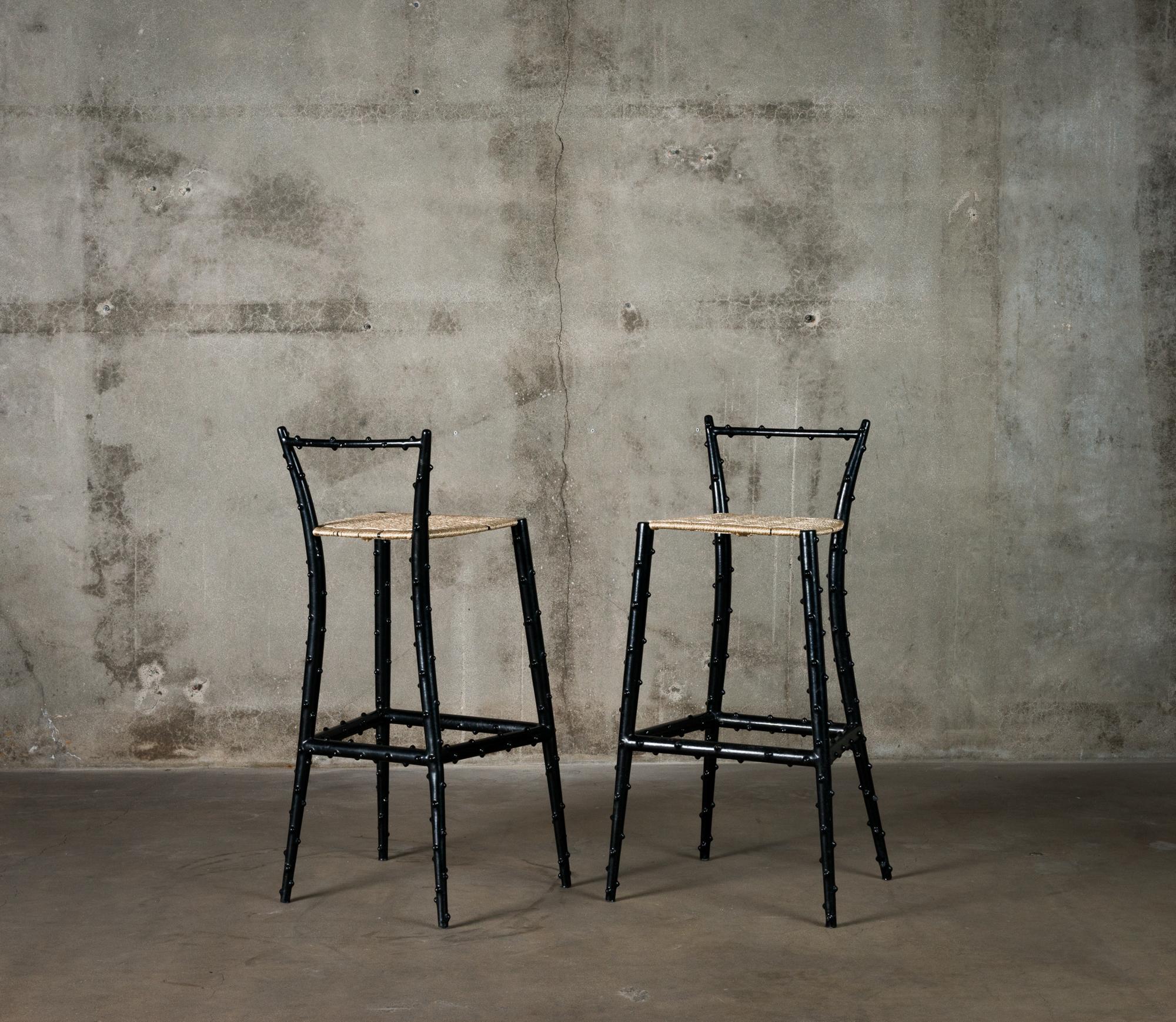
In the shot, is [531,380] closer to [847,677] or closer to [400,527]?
[400,527]

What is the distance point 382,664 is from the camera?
3150mm

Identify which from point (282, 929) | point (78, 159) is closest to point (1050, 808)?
point (282, 929)

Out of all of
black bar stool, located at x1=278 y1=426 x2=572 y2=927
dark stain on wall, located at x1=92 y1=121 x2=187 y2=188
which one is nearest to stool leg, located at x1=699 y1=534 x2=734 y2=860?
black bar stool, located at x1=278 y1=426 x2=572 y2=927

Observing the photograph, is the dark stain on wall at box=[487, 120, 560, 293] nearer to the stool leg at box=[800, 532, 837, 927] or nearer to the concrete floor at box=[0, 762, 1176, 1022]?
the concrete floor at box=[0, 762, 1176, 1022]

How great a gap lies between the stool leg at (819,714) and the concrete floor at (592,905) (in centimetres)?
12

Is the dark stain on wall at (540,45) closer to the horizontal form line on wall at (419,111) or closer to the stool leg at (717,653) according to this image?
the horizontal form line on wall at (419,111)

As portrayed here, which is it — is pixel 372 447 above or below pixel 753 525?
above

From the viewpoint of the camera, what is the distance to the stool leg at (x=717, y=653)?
3.12 m

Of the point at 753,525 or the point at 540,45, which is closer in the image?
the point at 753,525

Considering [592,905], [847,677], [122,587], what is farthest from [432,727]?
[122,587]

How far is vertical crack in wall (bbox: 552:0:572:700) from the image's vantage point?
4.11m

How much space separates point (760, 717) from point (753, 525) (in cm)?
50

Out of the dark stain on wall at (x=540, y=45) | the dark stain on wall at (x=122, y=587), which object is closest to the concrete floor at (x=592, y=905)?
the dark stain on wall at (x=122, y=587)

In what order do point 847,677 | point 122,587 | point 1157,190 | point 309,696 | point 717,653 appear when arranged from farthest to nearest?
point 122,587 → point 1157,190 → point 717,653 → point 847,677 → point 309,696
